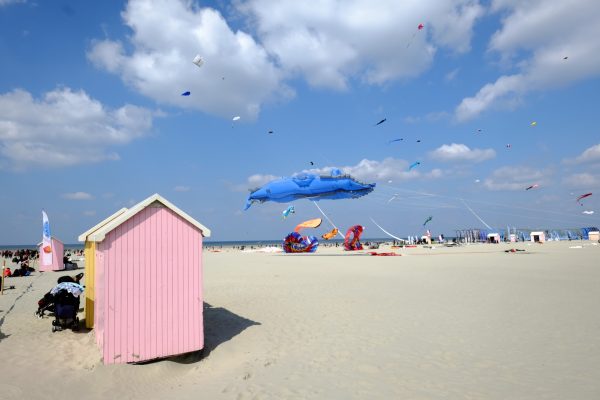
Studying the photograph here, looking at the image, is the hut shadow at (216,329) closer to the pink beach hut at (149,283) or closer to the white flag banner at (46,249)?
the pink beach hut at (149,283)

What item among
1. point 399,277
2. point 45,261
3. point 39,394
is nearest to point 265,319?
point 39,394

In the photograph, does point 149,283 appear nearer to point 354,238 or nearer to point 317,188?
point 317,188

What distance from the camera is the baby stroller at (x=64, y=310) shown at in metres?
8.95

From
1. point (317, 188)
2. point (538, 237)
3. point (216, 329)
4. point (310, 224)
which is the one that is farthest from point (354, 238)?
point (538, 237)

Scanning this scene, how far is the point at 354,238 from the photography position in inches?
1695

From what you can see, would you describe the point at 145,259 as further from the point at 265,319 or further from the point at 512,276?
the point at 512,276

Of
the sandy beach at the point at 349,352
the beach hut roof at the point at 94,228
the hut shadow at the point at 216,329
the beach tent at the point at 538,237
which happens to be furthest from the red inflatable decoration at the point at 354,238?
the beach tent at the point at 538,237

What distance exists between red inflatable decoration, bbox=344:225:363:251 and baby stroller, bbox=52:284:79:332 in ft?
113

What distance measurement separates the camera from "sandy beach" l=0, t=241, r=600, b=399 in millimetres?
5879

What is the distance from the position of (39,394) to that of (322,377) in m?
4.59

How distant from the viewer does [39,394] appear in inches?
228

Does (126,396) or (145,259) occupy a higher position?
(145,259)

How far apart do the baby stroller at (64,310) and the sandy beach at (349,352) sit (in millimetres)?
311

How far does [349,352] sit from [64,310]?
700 cm
